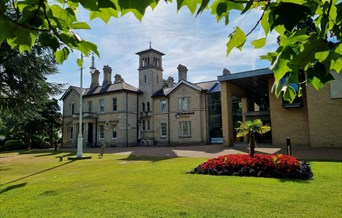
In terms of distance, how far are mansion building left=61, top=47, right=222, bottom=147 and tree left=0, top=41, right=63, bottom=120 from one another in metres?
21.3

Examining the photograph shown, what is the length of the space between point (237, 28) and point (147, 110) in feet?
143

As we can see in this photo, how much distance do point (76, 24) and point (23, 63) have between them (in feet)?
66.7

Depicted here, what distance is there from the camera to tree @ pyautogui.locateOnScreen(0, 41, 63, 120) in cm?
1934

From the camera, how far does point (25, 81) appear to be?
20312mm

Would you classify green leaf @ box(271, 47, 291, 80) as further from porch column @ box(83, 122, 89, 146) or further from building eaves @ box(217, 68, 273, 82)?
porch column @ box(83, 122, 89, 146)

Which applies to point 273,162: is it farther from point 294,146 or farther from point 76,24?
point 294,146

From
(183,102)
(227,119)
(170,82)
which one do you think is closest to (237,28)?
(227,119)

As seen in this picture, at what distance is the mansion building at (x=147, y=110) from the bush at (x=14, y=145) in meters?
7.39

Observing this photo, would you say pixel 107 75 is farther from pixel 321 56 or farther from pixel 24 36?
pixel 321 56

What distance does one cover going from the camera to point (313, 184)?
905cm

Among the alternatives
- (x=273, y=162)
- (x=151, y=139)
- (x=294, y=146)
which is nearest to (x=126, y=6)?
(x=273, y=162)

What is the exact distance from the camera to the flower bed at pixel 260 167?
10.6 m

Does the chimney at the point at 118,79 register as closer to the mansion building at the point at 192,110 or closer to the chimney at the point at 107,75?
the mansion building at the point at 192,110

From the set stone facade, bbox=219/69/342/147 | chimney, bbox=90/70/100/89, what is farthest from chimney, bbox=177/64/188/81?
chimney, bbox=90/70/100/89
